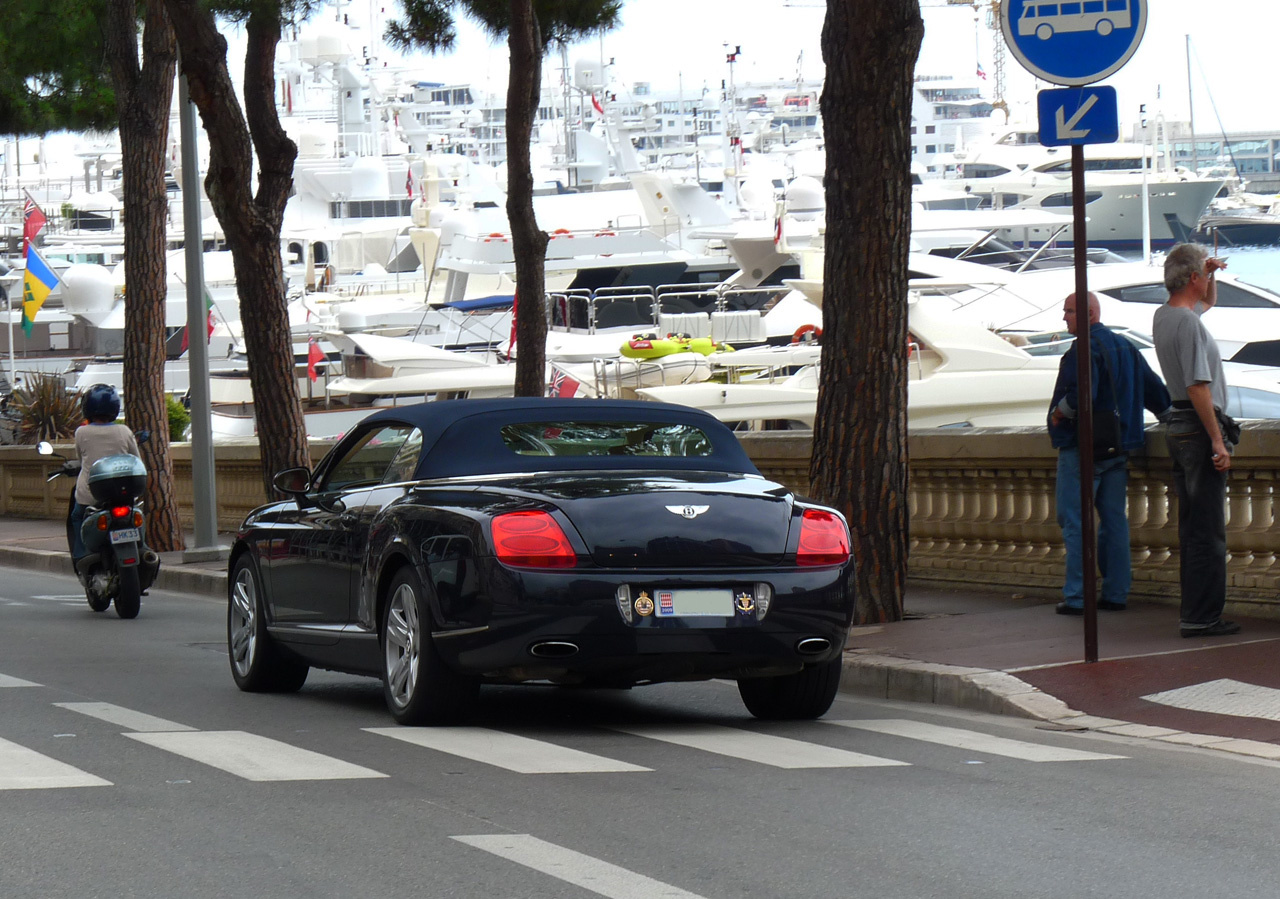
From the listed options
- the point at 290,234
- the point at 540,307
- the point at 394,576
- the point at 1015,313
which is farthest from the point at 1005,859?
the point at 290,234

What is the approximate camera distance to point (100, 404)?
14.6 m

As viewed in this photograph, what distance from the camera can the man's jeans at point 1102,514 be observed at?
35.4 ft

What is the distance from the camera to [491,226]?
255 feet

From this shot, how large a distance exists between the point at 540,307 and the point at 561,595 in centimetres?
1173

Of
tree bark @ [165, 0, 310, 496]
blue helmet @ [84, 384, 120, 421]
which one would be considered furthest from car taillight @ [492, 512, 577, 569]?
tree bark @ [165, 0, 310, 496]

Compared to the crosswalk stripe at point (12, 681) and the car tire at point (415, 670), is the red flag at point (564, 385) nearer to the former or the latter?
the crosswalk stripe at point (12, 681)

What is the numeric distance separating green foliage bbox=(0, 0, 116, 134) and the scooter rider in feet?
30.0

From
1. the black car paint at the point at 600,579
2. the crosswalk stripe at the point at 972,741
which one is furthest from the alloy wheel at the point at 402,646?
the crosswalk stripe at the point at 972,741

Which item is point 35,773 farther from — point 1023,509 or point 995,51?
point 995,51

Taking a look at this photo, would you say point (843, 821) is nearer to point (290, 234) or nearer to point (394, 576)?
point (394, 576)

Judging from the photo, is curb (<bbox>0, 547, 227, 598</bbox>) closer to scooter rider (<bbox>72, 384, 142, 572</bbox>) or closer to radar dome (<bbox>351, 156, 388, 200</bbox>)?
scooter rider (<bbox>72, 384, 142, 572</bbox>)

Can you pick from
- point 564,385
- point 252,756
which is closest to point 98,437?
point 252,756

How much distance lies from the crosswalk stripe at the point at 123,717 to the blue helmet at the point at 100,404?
589 cm

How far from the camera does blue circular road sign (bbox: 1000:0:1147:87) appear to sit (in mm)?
9016
